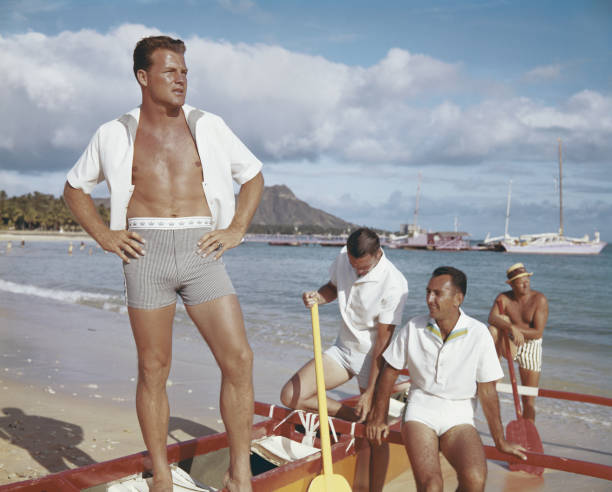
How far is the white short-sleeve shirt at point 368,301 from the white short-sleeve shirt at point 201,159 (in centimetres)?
185

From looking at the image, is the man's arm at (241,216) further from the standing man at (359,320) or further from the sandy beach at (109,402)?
the sandy beach at (109,402)

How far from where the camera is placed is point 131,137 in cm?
276

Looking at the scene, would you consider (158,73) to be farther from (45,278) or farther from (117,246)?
(45,278)

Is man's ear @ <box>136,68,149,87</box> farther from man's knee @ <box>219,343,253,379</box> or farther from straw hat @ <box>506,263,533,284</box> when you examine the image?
straw hat @ <box>506,263,533,284</box>

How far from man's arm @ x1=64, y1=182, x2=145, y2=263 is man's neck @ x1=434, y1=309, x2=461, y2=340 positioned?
A: 1.94 m

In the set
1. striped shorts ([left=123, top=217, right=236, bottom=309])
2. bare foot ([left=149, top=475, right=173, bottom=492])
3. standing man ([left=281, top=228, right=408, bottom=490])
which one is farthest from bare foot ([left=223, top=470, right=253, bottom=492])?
standing man ([left=281, top=228, right=408, bottom=490])

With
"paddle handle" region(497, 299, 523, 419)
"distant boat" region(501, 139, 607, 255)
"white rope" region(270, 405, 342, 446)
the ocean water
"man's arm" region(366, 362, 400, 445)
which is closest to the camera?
"man's arm" region(366, 362, 400, 445)

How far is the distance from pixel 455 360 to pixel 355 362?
120cm

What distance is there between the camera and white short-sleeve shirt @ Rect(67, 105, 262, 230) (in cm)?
273

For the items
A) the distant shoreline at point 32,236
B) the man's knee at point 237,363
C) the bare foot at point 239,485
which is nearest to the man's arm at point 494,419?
the bare foot at point 239,485

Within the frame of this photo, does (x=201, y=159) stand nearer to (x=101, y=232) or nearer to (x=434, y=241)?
(x=101, y=232)

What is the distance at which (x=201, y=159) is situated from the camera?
281cm

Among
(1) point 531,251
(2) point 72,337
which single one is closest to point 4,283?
(2) point 72,337

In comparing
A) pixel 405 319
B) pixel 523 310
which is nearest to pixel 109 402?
pixel 523 310
